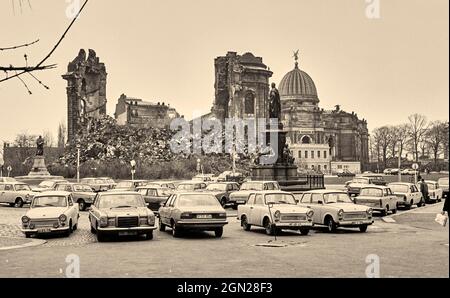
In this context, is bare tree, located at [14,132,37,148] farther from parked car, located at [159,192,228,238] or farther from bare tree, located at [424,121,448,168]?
parked car, located at [159,192,228,238]

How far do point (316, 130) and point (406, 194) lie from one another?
12775 centimetres

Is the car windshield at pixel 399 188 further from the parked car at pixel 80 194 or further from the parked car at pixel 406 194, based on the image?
the parked car at pixel 80 194

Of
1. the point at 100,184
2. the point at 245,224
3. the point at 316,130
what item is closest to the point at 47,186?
the point at 100,184

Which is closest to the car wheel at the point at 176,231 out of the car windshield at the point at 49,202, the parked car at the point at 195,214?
the parked car at the point at 195,214

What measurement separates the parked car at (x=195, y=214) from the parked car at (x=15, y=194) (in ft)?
61.2

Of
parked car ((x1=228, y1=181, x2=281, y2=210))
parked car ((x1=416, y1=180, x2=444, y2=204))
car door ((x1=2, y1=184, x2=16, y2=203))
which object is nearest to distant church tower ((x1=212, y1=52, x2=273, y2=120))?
parked car ((x1=416, y1=180, x2=444, y2=204))

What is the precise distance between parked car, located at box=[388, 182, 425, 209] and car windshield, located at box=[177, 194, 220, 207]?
55.1 ft

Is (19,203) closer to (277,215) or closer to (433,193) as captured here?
(277,215)

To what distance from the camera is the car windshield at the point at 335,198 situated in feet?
77.2

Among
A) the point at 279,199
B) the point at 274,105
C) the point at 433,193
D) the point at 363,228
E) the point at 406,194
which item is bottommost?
the point at 363,228

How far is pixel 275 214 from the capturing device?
20.9 meters
